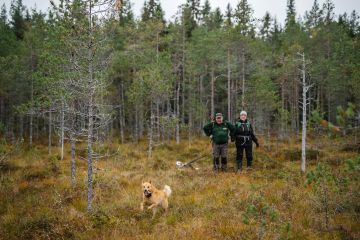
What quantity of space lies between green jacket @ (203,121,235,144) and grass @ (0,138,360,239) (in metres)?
1.22

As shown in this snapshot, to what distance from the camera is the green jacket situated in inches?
447

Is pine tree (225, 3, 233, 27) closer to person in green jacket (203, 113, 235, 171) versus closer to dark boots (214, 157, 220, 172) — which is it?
person in green jacket (203, 113, 235, 171)

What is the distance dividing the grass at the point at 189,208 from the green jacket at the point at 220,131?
4.02ft

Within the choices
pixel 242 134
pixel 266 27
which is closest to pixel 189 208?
pixel 242 134

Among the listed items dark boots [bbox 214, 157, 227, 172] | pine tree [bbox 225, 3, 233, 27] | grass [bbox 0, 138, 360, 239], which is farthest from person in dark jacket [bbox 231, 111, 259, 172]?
pine tree [bbox 225, 3, 233, 27]

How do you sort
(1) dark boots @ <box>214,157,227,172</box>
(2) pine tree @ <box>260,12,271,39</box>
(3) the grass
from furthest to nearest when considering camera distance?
(2) pine tree @ <box>260,12,271,39</box>
(1) dark boots @ <box>214,157,227,172</box>
(3) the grass

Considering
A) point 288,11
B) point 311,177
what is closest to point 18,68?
point 311,177

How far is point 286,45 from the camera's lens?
112ft

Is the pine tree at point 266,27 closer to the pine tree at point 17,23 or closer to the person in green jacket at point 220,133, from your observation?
the pine tree at point 17,23

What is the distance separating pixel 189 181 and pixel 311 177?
15.5 feet

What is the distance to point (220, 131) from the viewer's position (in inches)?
449

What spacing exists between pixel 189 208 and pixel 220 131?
4.27m

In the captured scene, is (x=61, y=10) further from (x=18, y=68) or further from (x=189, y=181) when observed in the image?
(x=18, y=68)

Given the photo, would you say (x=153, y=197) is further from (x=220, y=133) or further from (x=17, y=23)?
(x=17, y=23)
